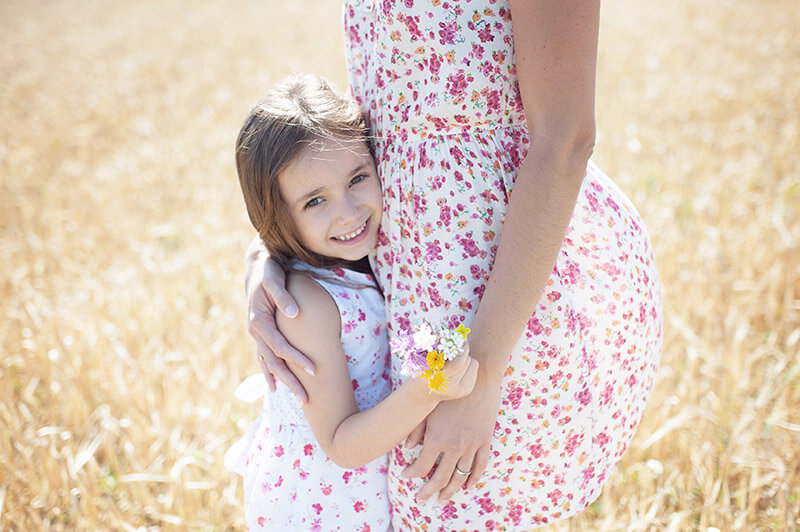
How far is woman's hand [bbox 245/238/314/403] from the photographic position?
55.5 inches

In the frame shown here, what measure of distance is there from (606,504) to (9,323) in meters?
3.10

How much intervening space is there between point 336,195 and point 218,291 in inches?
92.5

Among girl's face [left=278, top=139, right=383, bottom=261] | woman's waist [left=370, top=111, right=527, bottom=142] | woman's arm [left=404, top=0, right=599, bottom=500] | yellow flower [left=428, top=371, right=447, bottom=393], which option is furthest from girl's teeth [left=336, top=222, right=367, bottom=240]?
yellow flower [left=428, top=371, right=447, bottom=393]

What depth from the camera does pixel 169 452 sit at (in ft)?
8.33

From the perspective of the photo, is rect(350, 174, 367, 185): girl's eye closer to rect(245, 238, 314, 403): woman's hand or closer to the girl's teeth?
the girl's teeth

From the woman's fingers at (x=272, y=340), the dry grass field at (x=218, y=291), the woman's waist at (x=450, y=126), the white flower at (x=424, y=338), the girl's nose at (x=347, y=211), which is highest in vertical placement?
the woman's waist at (x=450, y=126)

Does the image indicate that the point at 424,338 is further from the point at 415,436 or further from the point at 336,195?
the point at 336,195

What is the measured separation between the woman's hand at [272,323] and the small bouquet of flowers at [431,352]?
0.33 metres

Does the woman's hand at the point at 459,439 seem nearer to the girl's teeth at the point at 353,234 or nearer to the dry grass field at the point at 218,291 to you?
the girl's teeth at the point at 353,234

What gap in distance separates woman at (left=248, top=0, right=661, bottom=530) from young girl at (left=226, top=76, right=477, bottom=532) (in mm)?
63

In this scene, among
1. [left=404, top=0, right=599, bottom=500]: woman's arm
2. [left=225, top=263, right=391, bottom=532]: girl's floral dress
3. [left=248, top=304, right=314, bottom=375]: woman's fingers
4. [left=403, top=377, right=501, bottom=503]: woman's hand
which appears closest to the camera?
[left=404, top=0, right=599, bottom=500]: woman's arm

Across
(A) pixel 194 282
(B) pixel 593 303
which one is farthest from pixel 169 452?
(B) pixel 593 303

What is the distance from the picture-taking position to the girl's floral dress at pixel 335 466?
1501 mm

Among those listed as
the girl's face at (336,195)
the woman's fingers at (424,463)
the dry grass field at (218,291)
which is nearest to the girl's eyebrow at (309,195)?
the girl's face at (336,195)
